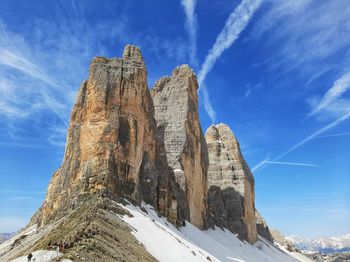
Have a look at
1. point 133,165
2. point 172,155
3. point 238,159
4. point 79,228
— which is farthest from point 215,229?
point 79,228

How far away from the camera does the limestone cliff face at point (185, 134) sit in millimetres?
60750

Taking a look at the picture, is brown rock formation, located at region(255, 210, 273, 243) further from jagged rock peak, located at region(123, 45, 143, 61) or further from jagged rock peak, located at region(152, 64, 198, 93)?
jagged rock peak, located at region(123, 45, 143, 61)

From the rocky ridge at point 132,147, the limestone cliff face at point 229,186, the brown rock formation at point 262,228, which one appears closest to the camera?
the rocky ridge at point 132,147

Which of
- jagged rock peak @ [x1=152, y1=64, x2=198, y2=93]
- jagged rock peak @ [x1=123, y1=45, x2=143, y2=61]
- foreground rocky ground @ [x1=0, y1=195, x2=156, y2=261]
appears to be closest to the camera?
foreground rocky ground @ [x1=0, y1=195, x2=156, y2=261]

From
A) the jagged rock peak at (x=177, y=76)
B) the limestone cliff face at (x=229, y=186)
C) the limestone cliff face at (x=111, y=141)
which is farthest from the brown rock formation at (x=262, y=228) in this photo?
the limestone cliff face at (x=111, y=141)

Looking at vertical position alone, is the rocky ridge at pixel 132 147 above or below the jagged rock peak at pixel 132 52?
below

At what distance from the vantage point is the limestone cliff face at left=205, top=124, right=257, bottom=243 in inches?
3226

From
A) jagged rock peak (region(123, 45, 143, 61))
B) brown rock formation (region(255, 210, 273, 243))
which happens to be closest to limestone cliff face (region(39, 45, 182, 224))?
jagged rock peak (region(123, 45, 143, 61))

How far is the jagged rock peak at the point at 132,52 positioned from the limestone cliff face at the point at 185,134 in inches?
807

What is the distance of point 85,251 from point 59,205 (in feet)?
67.6

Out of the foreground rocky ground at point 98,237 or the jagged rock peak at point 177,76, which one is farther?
the jagged rock peak at point 177,76

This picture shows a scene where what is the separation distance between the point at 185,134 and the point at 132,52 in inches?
856

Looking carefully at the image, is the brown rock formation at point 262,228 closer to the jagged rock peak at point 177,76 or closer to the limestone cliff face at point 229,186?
the limestone cliff face at point 229,186

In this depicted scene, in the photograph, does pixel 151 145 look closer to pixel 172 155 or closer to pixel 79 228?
pixel 172 155
